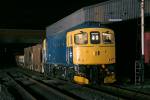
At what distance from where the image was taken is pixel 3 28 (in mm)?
57531

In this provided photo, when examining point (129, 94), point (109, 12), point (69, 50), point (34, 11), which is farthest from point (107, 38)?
point (34, 11)

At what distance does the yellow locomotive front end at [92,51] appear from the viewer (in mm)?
19234

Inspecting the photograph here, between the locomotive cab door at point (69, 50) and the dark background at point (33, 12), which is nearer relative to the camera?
the locomotive cab door at point (69, 50)

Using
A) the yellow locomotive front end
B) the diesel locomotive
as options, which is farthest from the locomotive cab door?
the yellow locomotive front end

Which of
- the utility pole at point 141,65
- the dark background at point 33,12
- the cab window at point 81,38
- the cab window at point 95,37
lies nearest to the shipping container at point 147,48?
the utility pole at point 141,65

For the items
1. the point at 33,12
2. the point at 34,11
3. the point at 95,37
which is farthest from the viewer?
the point at 33,12

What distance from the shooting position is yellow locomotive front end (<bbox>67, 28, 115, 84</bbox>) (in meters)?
19.2

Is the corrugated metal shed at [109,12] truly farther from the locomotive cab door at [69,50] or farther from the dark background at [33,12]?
the dark background at [33,12]

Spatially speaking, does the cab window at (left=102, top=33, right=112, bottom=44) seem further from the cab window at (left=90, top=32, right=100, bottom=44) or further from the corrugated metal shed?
the corrugated metal shed

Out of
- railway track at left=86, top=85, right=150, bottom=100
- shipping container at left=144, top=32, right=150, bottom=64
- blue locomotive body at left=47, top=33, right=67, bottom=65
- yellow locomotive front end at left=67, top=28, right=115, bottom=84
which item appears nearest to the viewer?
railway track at left=86, top=85, right=150, bottom=100

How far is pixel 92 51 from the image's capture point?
1933 cm

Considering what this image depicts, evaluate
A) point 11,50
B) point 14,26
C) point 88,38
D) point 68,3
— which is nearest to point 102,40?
point 88,38

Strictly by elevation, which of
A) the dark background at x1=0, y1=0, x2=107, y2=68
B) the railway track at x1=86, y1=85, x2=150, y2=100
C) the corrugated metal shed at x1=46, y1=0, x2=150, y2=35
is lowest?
the railway track at x1=86, y1=85, x2=150, y2=100

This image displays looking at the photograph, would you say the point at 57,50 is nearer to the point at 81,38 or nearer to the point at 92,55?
the point at 81,38
